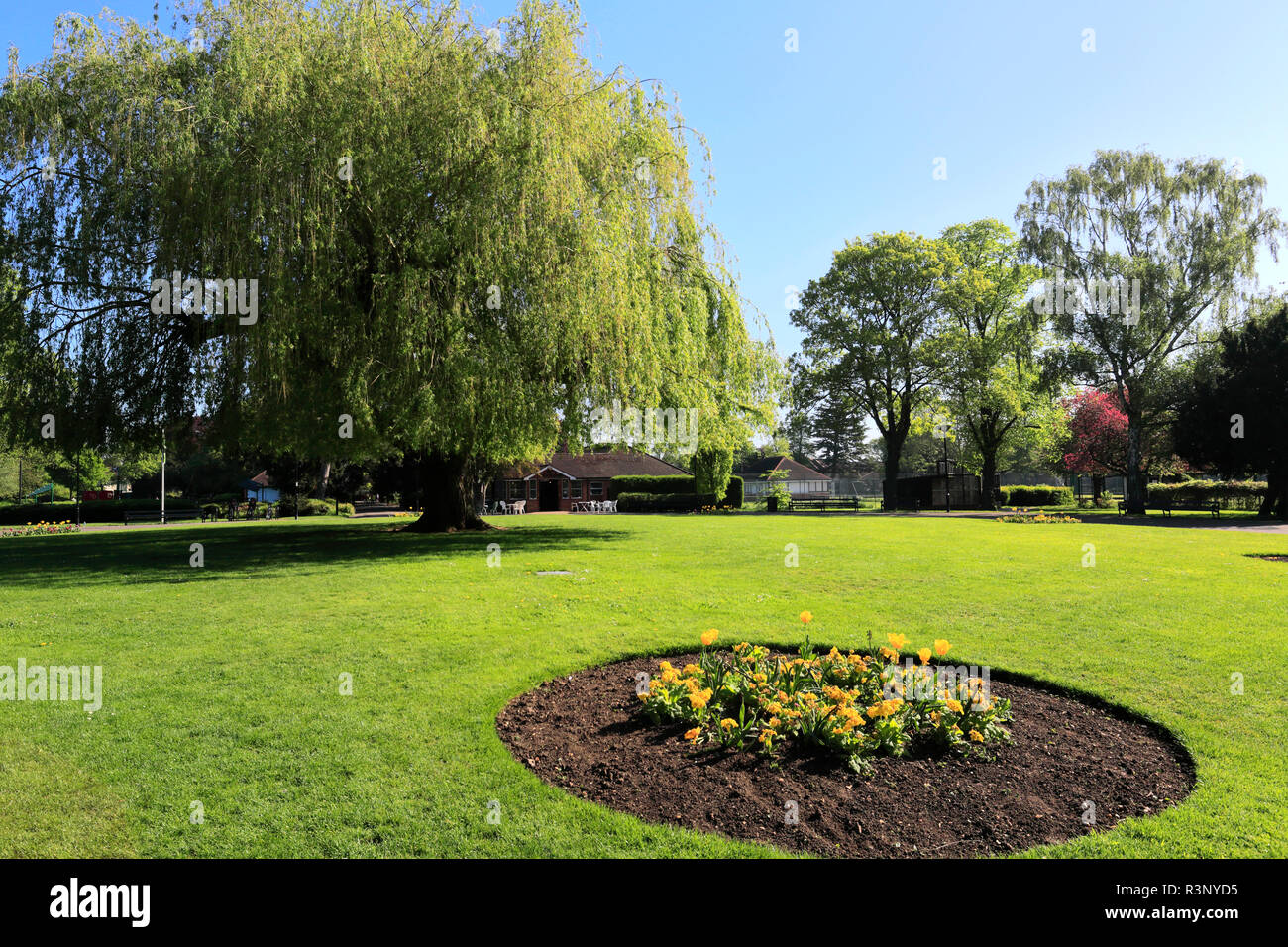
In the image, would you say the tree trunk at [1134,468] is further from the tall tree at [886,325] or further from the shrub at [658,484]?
the shrub at [658,484]

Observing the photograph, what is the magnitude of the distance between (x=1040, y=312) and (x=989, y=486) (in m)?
12.7

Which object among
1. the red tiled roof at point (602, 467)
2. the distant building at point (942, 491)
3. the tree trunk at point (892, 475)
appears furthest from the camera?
the red tiled roof at point (602, 467)

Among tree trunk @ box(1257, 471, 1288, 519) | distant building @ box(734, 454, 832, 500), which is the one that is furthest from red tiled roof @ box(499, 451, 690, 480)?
tree trunk @ box(1257, 471, 1288, 519)

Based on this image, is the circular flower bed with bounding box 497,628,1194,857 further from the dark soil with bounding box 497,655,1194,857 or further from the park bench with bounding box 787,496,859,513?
the park bench with bounding box 787,496,859,513

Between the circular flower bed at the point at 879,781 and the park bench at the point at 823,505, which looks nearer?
the circular flower bed at the point at 879,781

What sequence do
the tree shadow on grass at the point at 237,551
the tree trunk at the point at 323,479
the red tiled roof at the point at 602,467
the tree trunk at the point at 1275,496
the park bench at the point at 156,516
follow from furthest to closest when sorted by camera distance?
the red tiled roof at the point at 602,467
the tree trunk at the point at 323,479
the park bench at the point at 156,516
the tree trunk at the point at 1275,496
the tree shadow on grass at the point at 237,551

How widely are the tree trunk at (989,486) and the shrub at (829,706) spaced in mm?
44915

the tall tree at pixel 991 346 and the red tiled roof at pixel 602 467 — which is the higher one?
the tall tree at pixel 991 346

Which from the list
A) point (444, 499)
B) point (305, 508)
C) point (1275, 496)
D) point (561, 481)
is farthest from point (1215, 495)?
point (305, 508)

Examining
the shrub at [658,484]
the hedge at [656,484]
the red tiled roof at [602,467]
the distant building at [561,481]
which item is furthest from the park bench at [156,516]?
the shrub at [658,484]

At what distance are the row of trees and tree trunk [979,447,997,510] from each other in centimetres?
36

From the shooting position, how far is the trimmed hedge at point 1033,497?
51.5 metres
